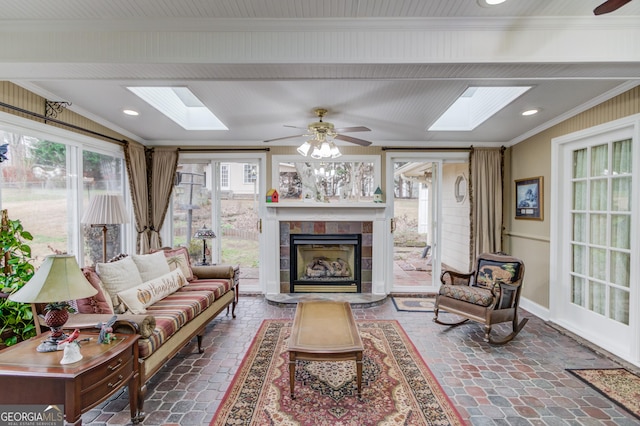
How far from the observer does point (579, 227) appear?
3.42 meters

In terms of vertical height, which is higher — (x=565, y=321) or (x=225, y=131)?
(x=225, y=131)

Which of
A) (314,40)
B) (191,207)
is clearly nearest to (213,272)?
(191,207)

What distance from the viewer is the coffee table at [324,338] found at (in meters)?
2.16

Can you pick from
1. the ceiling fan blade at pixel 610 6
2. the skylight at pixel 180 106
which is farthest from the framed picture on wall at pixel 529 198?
the skylight at pixel 180 106

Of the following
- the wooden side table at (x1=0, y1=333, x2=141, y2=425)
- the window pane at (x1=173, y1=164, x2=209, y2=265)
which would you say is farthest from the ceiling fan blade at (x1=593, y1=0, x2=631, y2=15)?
the window pane at (x1=173, y1=164, x2=209, y2=265)

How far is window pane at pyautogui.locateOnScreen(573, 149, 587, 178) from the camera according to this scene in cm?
334

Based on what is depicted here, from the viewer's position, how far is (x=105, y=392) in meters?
1.71

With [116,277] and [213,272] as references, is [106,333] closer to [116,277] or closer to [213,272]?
[116,277]

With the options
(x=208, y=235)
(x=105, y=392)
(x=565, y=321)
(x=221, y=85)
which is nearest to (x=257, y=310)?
(x=208, y=235)

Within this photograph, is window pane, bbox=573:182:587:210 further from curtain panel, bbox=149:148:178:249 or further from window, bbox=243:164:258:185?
curtain panel, bbox=149:148:178:249

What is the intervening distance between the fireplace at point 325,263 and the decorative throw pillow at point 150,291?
1887mm

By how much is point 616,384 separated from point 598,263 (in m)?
1.33

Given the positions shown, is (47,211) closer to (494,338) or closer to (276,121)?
(276,121)

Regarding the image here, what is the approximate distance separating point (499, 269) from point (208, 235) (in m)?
3.82
